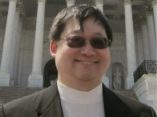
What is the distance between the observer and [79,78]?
2498 millimetres

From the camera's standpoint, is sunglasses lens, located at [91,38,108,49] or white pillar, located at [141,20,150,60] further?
white pillar, located at [141,20,150,60]

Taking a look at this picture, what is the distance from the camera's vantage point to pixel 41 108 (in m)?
2.43

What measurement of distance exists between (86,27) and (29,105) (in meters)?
0.75

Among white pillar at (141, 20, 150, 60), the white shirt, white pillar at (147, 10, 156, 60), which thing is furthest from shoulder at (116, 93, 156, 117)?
white pillar at (141, 20, 150, 60)

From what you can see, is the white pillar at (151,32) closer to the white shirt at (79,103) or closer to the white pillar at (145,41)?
the white pillar at (145,41)

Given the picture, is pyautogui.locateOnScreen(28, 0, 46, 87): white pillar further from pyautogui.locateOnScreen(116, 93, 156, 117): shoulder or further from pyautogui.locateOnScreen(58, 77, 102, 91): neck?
pyautogui.locateOnScreen(58, 77, 102, 91): neck

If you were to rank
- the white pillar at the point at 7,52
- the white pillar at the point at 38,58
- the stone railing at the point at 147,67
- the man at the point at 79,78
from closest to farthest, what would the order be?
the man at the point at 79,78
the stone railing at the point at 147,67
the white pillar at the point at 7,52
the white pillar at the point at 38,58

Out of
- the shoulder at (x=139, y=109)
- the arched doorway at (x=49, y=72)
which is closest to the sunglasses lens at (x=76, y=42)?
the shoulder at (x=139, y=109)

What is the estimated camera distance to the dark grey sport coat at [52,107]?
2393 mm

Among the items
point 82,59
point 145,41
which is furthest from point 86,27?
point 145,41

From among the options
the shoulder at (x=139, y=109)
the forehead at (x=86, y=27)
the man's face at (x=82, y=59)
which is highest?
the forehead at (x=86, y=27)

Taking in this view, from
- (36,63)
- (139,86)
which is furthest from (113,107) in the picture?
(36,63)

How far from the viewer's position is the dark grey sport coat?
2393 mm

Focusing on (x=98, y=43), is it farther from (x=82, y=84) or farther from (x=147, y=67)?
(x=147, y=67)
